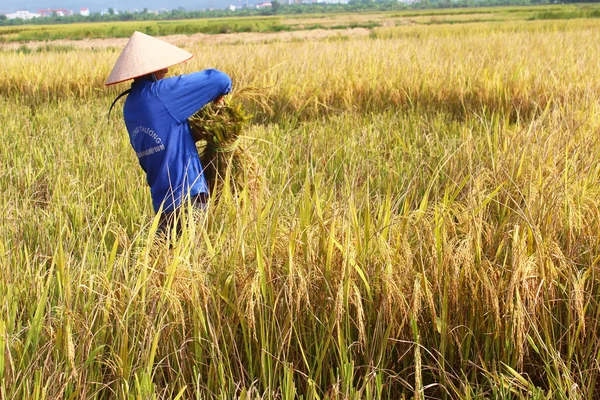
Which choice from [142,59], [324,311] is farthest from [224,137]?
[324,311]

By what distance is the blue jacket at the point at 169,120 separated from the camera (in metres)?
2.14

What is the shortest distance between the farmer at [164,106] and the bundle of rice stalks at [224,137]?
0.32ft

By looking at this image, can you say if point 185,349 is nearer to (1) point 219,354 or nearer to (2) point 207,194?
(1) point 219,354

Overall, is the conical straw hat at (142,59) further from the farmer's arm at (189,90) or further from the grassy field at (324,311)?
the grassy field at (324,311)

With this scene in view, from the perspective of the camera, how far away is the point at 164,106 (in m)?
2.15

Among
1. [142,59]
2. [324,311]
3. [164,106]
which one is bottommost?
[324,311]

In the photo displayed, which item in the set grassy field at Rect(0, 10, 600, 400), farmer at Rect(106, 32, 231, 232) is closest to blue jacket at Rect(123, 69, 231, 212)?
farmer at Rect(106, 32, 231, 232)

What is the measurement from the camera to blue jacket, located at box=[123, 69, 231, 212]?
214cm

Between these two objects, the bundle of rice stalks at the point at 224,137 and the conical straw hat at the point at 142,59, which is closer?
the conical straw hat at the point at 142,59

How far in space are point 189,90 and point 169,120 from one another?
0.14 metres

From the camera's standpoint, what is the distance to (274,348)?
1571 mm

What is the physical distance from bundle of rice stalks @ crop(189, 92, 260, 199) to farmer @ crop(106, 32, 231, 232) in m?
0.10

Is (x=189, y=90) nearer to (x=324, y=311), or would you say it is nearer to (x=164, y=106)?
(x=164, y=106)

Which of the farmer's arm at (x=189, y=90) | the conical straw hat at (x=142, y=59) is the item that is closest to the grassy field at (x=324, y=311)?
the farmer's arm at (x=189, y=90)
